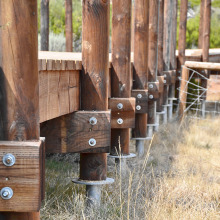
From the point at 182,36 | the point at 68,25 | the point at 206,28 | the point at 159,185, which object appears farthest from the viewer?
the point at 206,28

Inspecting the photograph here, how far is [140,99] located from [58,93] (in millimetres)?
2538

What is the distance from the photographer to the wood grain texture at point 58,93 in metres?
2.67

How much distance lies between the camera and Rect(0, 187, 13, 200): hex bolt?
6.35ft

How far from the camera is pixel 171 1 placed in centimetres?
955

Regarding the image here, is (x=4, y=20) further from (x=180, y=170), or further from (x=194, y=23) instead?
(x=194, y=23)

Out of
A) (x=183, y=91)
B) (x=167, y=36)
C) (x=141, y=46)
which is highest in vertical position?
(x=167, y=36)

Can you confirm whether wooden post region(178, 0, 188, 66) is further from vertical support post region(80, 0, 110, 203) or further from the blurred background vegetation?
vertical support post region(80, 0, 110, 203)

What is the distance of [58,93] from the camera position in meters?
2.98

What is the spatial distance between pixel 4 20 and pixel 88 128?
1535 millimetres

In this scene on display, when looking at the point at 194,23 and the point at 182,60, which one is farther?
the point at 194,23

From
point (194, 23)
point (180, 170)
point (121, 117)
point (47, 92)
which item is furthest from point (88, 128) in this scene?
point (194, 23)

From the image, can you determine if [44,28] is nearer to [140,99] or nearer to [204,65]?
[204,65]

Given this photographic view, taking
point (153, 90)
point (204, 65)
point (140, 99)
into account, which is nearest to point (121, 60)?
point (140, 99)

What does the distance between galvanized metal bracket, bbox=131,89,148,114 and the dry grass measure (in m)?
0.52
